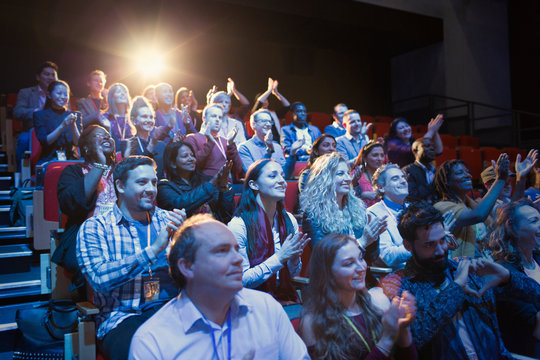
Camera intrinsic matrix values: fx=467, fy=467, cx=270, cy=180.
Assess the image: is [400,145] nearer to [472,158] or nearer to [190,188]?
[190,188]

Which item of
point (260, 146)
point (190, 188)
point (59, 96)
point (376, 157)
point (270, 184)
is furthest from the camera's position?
point (260, 146)

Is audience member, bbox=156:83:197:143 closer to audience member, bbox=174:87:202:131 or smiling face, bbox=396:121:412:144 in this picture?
audience member, bbox=174:87:202:131

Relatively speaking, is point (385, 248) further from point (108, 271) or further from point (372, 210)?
point (108, 271)

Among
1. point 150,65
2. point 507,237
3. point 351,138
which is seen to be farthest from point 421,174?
point 150,65

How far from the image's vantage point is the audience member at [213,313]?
3.64 feet

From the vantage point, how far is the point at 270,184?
1998 millimetres

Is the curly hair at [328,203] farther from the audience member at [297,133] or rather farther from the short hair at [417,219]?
the audience member at [297,133]

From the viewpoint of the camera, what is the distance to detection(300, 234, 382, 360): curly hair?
1327 mm

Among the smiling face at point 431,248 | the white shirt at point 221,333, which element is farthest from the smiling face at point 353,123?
the white shirt at point 221,333

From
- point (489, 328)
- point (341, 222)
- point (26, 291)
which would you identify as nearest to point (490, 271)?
point (489, 328)

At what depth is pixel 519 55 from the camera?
308 inches

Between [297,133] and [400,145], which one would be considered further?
[297,133]

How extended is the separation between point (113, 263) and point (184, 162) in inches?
36.5

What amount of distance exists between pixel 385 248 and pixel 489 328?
2.16ft
